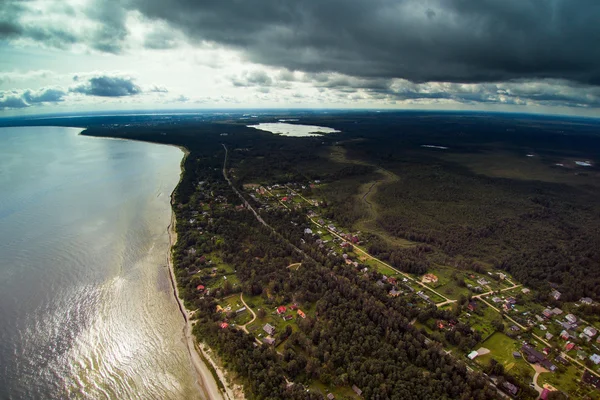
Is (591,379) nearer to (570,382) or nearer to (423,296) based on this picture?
(570,382)

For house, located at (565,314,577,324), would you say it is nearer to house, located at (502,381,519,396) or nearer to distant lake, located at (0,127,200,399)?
house, located at (502,381,519,396)

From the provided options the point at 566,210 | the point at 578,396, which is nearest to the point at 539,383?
the point at 578,396

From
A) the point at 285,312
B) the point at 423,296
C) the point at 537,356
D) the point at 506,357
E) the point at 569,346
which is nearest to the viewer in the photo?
the point at 537,356

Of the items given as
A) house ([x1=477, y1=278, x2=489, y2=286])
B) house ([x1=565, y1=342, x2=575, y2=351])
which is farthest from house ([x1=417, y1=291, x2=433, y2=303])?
house ([x1=565, y1=342, x2=575, y2=351])

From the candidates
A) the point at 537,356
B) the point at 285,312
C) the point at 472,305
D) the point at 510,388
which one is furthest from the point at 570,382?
the point at 285,312

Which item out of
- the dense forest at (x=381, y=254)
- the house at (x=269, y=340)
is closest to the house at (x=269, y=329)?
the house at (x=269, y=340)
